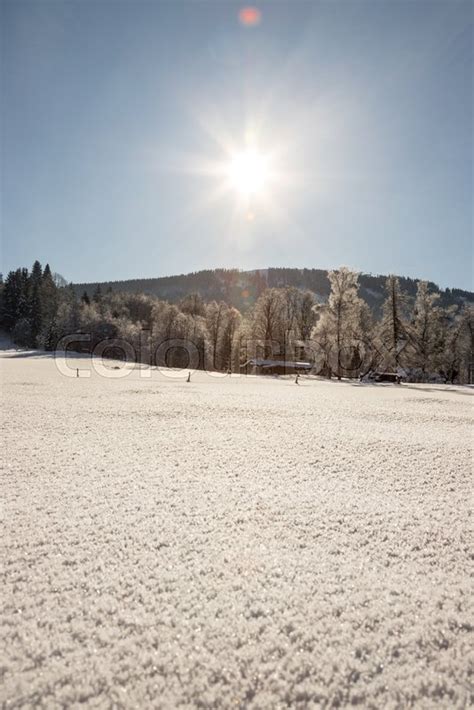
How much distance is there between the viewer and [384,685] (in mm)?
1810

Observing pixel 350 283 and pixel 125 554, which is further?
pixel 350 283

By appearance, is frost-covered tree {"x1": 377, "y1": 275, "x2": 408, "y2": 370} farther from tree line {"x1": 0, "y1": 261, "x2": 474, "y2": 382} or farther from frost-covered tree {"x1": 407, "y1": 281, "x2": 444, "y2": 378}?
frost-covered tree {"x1": 407, "y1": 281, "x2": 444, "y2": 378}

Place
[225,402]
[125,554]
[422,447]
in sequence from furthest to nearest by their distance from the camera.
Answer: [225,402]
[422,447]
[125,554]

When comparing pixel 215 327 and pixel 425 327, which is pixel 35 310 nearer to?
pixel 215 327

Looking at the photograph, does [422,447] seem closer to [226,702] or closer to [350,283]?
[226,702]

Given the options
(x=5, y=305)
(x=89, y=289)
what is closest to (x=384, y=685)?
(x=5, y=305)

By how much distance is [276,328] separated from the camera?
43438 millimetres

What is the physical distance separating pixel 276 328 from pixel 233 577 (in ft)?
136

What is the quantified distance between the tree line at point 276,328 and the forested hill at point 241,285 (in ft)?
172

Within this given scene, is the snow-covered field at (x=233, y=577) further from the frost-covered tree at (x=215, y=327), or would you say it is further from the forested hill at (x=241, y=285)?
the forested hill at (x=241, y=285)

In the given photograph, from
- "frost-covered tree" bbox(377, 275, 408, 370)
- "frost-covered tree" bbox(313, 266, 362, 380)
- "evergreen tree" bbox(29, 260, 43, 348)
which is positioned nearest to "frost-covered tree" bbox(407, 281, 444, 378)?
"frost-covered tree" bbox(377, 275, 408, 370)

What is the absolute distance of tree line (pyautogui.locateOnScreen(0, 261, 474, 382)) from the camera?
1188 inches

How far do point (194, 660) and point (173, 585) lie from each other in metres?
0.67

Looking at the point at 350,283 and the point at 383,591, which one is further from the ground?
the point at 350,283
